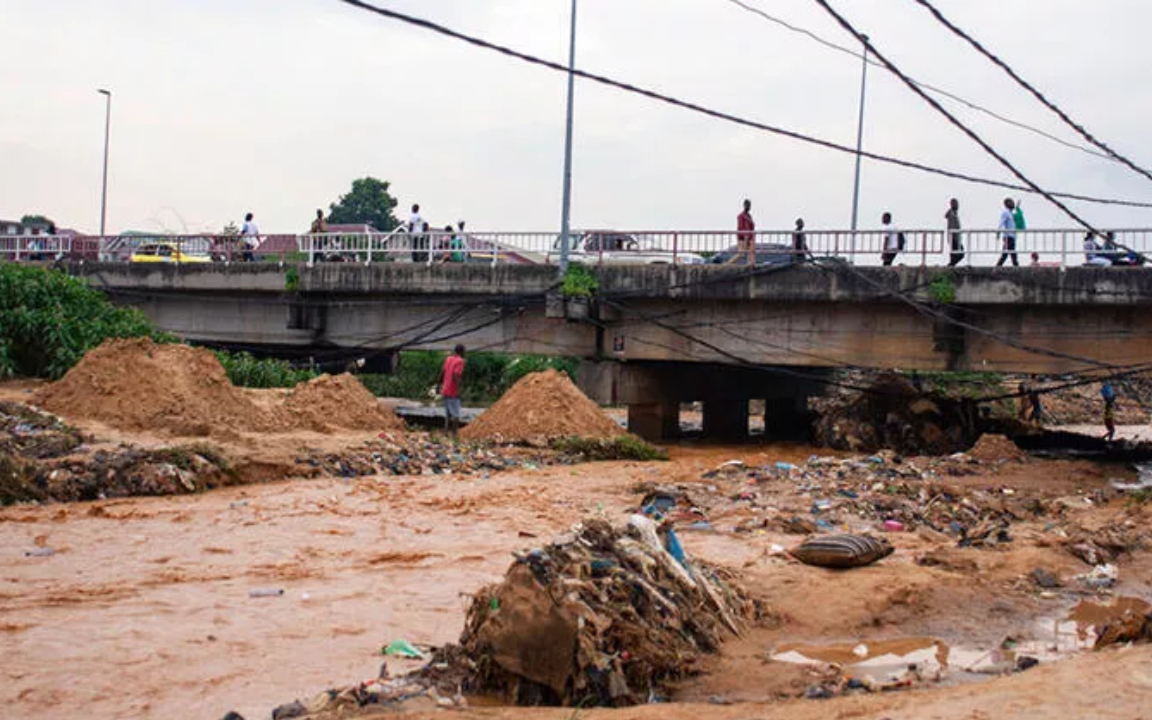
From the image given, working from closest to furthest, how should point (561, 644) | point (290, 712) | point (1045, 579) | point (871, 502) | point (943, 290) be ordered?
point (290, 712) → point (561, 644) → point (1045, 579) → point (871, 502) → point (943, 290)

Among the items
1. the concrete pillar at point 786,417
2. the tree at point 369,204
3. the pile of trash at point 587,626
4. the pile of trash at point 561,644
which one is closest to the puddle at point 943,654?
the pile of trash at point 587,626

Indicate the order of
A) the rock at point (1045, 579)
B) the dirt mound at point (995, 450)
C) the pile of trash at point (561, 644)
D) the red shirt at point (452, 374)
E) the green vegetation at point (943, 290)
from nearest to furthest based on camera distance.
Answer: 1. the pile of trash at point (561, 644)
2. the rock at point (1045, 579)
3. the green vegetation at point (943, 290)
4. the red shirt at point (452, 374)
5. the dirt mound at point (995, 450)

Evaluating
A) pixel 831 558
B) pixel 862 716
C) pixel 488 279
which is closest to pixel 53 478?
pixel 831 558

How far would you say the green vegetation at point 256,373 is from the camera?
88.0 feet

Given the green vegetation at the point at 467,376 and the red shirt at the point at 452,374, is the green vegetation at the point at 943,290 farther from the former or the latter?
the green vegetation at the point at 467,376

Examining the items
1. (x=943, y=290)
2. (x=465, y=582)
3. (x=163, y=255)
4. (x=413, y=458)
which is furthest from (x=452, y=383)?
(x=163, y=255)

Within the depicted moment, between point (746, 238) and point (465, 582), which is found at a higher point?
point (746, 238)

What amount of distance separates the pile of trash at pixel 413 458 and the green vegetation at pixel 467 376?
20.2 metres

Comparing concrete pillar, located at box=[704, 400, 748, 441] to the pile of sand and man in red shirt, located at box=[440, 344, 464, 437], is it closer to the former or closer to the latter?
man in red shirt, located at box=[440, 344, 464, 437]

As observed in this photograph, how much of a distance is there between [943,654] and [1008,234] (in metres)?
13.0

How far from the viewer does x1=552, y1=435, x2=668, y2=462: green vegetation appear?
817 inches

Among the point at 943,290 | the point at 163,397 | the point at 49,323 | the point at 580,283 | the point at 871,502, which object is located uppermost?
the point at 943,290

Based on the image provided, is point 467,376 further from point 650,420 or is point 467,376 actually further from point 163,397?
point 163,397

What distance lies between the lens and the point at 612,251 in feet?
81.0
